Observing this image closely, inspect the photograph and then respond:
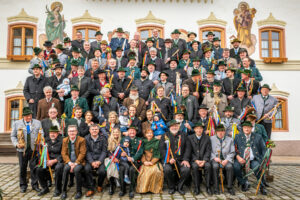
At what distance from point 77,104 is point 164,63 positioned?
3257 millimetres

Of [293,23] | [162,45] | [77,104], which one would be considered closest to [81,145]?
[77,104]

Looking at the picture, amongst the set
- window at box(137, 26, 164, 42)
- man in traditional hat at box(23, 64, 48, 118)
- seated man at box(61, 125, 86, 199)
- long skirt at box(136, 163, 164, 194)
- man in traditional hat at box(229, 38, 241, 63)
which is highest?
window at box(137, 26, 164, 42)

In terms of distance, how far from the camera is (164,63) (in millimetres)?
8602

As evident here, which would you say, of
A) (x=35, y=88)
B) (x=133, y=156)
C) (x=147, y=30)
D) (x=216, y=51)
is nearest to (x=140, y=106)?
(x=133, y=156)

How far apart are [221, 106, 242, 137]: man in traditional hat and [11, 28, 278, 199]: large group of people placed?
2cm

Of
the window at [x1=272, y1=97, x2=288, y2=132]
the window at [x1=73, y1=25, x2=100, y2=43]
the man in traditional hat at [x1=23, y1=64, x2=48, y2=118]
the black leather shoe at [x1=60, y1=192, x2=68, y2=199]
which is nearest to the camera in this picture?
the black leather shoe at [x1=60, y1=192, x2=68, y2=199]

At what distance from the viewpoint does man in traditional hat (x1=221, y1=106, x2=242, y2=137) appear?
621 centimetres

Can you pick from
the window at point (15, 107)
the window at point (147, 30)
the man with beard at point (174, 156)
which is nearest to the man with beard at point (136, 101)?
the man with beard at point (174, 156)

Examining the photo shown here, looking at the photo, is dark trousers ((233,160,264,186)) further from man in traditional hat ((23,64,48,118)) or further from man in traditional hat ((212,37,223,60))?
man in traditional hat ((23,64,48,118))

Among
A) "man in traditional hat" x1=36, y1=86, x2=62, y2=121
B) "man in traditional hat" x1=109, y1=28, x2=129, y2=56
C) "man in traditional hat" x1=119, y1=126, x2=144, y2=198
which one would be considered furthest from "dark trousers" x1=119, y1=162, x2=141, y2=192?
"man in traditional hat" x1=109, y1=28, x2=129, y2=56

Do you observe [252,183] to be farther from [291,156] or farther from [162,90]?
[291,156]

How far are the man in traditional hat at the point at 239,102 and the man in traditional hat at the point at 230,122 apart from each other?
43cm

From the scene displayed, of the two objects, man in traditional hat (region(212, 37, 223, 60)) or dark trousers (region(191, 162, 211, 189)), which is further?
man in traditional hat (region(212, 37, 223, 60))

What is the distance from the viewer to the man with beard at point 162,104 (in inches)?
265
